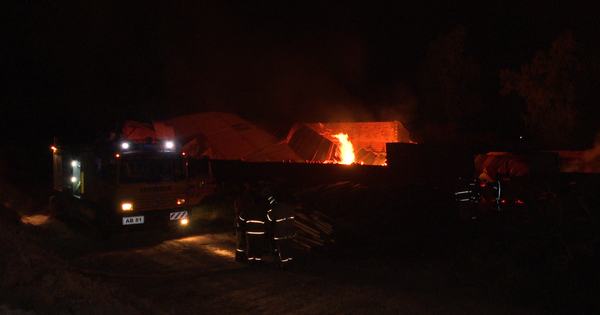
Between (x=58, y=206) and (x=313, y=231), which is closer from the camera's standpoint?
(x=313, y=231)

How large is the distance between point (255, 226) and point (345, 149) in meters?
17.6

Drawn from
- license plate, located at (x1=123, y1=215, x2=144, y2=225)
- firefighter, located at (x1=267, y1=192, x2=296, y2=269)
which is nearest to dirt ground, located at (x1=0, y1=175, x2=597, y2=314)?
firefighter, located at (x1=267, y1=192, x2=296, y2=269)

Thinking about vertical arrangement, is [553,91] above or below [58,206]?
above

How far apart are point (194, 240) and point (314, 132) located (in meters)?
14.9

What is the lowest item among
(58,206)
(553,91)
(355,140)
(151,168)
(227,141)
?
(58,206)

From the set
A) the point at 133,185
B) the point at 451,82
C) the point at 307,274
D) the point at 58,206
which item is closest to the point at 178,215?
the point at 133,185

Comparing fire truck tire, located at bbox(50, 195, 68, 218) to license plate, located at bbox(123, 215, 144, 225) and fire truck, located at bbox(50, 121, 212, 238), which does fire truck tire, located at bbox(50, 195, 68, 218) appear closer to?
fire truck, located at bbox(50, 121, 212, 238)

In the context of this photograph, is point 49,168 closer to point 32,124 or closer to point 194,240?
point 32,124

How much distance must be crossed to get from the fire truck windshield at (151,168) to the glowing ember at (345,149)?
45.3 ft

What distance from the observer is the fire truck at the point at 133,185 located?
34.8 ft

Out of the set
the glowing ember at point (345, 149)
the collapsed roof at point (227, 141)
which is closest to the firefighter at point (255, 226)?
the collapsed roof at point (227, 141)

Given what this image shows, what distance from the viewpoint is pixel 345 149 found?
25.3m

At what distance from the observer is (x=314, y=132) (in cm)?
2512

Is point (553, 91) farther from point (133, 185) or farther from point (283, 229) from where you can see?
point (133, 185)
